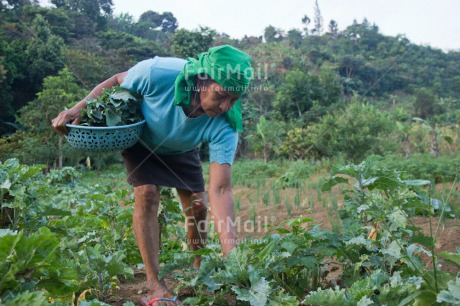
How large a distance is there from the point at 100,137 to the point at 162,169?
1.54 ft

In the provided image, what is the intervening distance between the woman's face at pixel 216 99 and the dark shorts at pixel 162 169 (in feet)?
1.82

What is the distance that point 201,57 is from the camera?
2254 millimetres

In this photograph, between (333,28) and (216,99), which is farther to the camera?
(333,28)

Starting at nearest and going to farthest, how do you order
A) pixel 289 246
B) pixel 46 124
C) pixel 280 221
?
pixel 289 246 < pixel 280 221 < pixel 46 124

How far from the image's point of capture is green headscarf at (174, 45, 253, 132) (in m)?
2.10

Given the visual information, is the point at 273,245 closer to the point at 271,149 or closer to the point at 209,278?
the point at 209,278

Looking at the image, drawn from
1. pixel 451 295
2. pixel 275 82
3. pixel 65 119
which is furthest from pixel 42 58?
pixel 451 295

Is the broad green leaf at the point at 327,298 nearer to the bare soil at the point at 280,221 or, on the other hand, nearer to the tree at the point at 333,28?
the bare soil at the point at 280,221

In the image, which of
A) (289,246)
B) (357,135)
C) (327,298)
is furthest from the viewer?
(357,135)

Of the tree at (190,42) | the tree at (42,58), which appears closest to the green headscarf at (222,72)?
the tree at (42,58)

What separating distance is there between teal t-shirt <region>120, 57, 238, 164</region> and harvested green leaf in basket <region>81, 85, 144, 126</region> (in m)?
0.06

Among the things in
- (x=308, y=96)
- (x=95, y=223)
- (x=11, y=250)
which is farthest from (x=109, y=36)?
(x=11, y=250)

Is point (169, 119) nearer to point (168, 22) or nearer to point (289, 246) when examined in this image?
point (289, 246)

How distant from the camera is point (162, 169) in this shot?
266 cm
